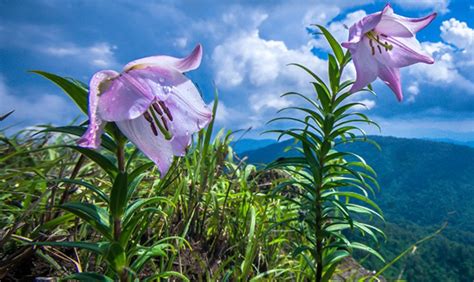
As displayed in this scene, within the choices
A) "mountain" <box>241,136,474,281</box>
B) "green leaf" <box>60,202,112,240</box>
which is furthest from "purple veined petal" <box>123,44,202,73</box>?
"mountain" <box>241,136,474,281</box>

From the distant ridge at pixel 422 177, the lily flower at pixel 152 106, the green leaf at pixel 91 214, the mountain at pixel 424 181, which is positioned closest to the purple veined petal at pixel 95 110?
the lily flower at pixel 152 106

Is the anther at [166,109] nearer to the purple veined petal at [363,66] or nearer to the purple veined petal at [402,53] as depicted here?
the purple veined petal at [363,66]

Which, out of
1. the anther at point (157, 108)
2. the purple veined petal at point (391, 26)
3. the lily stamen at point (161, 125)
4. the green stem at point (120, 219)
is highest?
the purple veined petal at point (391, 26)

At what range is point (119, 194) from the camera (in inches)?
37.1

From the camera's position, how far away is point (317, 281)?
1.78 meters

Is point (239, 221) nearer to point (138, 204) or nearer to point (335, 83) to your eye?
point (335, 83)

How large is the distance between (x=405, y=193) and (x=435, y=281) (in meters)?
90.0

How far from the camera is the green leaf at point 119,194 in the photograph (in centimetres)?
93

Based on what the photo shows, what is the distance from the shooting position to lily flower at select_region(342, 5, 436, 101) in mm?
1330

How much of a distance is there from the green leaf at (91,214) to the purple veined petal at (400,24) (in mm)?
1058

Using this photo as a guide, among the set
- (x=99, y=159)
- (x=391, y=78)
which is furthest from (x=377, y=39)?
(x=99, y=159)

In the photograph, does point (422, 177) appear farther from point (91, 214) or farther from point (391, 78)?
point (91, 214)

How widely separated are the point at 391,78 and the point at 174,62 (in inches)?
33.2

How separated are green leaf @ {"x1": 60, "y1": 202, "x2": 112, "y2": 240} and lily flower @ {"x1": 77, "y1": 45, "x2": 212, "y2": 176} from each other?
19 cm
